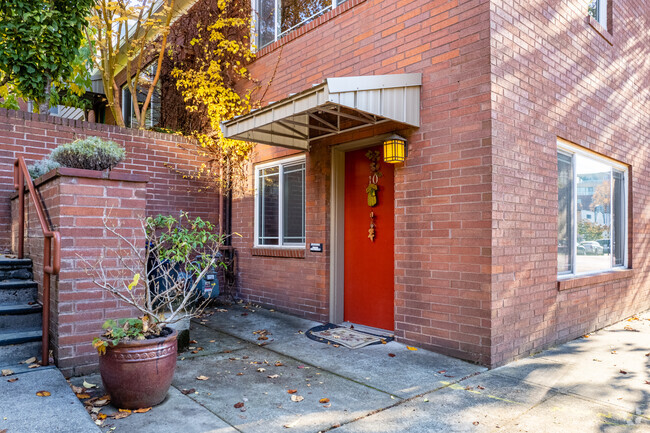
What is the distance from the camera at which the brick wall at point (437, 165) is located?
Result: 183 inches

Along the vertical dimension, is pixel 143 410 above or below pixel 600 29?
below

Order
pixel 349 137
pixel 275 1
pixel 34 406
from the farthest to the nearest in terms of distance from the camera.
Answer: pixel 275 1, pixel 349 137, pixel 34 406

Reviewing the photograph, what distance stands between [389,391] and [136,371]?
205 cm

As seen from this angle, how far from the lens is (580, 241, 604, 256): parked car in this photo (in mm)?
6383

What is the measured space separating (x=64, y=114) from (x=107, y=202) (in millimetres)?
13518

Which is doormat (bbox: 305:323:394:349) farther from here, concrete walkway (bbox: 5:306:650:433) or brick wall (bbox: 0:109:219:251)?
brick wall (bbox: 0:109:219:251)

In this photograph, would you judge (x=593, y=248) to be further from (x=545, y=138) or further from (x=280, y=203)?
(x=280, y=203)

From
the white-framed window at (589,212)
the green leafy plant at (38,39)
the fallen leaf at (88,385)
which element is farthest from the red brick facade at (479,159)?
the green leafy plant at (38,39)

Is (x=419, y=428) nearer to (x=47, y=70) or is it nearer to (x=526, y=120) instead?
(x=526, y=120)

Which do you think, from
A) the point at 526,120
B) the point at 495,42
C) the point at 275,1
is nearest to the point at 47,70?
the point at 275,1

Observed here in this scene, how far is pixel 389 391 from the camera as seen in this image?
12.8ft

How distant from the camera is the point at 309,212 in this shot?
6750 mm

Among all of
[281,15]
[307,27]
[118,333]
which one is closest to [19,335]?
[118,333]

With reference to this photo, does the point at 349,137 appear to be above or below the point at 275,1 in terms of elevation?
below
